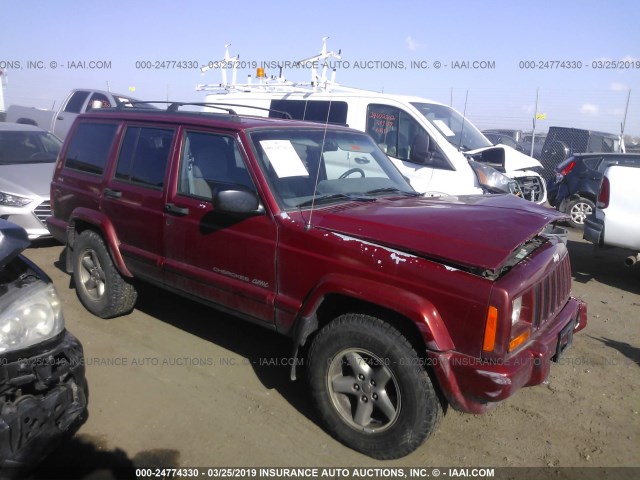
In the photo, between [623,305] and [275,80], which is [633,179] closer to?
[623,305]

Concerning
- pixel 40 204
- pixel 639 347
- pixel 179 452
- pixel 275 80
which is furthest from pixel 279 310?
pixel 275 80

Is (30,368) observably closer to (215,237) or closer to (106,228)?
(215,237)

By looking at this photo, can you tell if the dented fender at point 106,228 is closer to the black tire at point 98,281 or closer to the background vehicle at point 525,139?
the black tire at point 98,281

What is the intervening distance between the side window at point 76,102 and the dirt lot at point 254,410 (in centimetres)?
936

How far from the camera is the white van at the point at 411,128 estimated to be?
22.1 feet

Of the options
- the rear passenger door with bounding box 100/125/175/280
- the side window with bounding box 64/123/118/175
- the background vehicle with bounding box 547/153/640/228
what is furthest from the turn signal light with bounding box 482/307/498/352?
the background vehicle with bounding box 547/153/640/228

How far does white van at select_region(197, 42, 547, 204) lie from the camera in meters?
6.73

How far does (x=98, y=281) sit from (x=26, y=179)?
3186 mm

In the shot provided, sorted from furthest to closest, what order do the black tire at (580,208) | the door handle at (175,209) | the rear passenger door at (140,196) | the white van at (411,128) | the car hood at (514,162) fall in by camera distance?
the black tire at (580,208) < the car hood at (514,162) < the white van at (411,128) < the rear passenger door at (140,196) < the door handle at (175,209)

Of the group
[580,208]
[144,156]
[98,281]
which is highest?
[144,156]

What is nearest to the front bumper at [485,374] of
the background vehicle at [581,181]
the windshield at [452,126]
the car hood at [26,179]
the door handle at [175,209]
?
the door handle at [175,209]

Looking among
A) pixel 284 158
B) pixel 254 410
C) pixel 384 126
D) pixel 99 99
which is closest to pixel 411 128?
pixel 384 126

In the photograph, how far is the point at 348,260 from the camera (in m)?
2.99

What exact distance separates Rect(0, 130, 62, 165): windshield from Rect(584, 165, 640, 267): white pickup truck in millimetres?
7808
